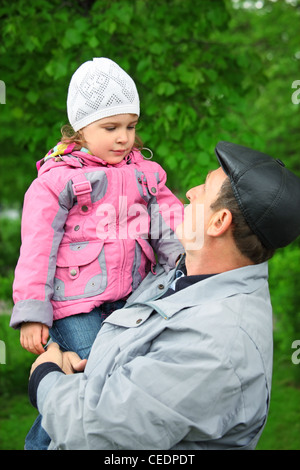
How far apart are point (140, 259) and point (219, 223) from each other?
0.49 m

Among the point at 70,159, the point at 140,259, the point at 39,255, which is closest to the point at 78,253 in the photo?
the point at 39,255

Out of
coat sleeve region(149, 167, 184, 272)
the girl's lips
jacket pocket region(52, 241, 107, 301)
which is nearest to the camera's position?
jacket pocket region(52, 241, 107, 301)

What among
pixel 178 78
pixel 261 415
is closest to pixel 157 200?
pixel 261 415

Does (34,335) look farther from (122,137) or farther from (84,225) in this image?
(122,137)

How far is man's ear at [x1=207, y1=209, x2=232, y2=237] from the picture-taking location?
81.6 inches

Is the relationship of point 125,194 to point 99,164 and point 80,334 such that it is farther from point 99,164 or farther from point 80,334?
point 80,334

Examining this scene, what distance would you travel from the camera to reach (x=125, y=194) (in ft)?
7.84

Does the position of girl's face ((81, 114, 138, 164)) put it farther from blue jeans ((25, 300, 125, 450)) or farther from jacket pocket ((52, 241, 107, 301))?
blue jeans ((25, 300, 125, 450))

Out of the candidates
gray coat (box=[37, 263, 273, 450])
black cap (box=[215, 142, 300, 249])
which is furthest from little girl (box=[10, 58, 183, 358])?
black cap (box=[215, 142, 300, 249])

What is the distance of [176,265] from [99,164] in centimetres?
56

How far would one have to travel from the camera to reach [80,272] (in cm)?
231

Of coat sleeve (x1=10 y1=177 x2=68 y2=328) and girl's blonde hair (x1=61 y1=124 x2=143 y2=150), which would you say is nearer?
coat sleeve (x1=10 y1=177 x2=68 y2=328)

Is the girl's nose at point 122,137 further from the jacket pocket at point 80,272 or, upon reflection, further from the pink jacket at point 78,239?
the jacket pocket at point 80,272

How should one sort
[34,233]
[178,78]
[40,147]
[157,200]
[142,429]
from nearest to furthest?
[142,429] < [34,233] < [157,200] < [178,78] < [40,147]
